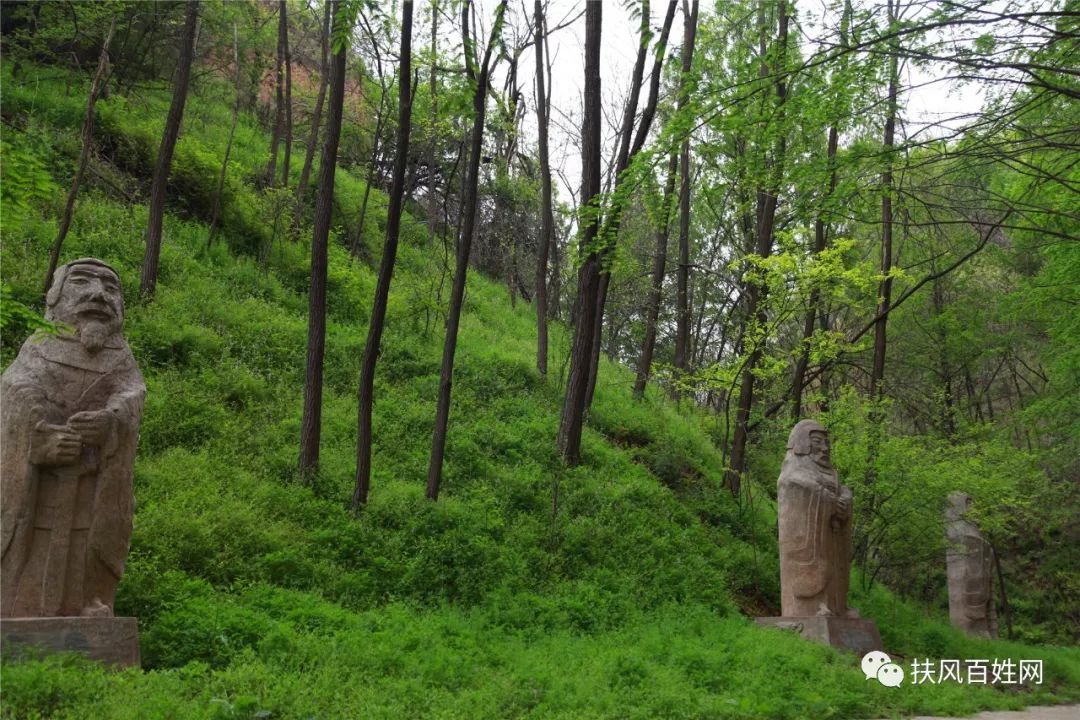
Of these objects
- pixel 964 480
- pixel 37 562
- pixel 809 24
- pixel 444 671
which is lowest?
pixel 444 671

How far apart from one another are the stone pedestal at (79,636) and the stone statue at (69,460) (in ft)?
0.36

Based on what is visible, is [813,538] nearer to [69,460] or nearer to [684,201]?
[69,460]

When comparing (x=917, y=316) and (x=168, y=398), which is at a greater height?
(x=917, y=316)

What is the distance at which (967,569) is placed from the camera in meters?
15.6

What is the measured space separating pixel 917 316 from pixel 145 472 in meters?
20.5

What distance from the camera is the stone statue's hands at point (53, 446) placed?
243 inches

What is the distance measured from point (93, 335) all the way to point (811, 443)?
8.48 metres

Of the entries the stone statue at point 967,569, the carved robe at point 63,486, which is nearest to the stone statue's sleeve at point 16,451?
the carved robe at point 63,486

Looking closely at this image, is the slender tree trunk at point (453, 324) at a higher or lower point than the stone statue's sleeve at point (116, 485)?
higher

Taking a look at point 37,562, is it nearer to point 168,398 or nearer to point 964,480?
point 168,398

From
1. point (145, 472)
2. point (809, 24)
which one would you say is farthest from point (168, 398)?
point (809, 24)

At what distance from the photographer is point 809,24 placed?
6895 millimetres

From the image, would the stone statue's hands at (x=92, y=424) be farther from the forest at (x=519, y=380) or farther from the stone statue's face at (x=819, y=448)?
the stone statue's face at (x=819, y=448)

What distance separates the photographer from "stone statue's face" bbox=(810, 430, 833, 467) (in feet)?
35.9
